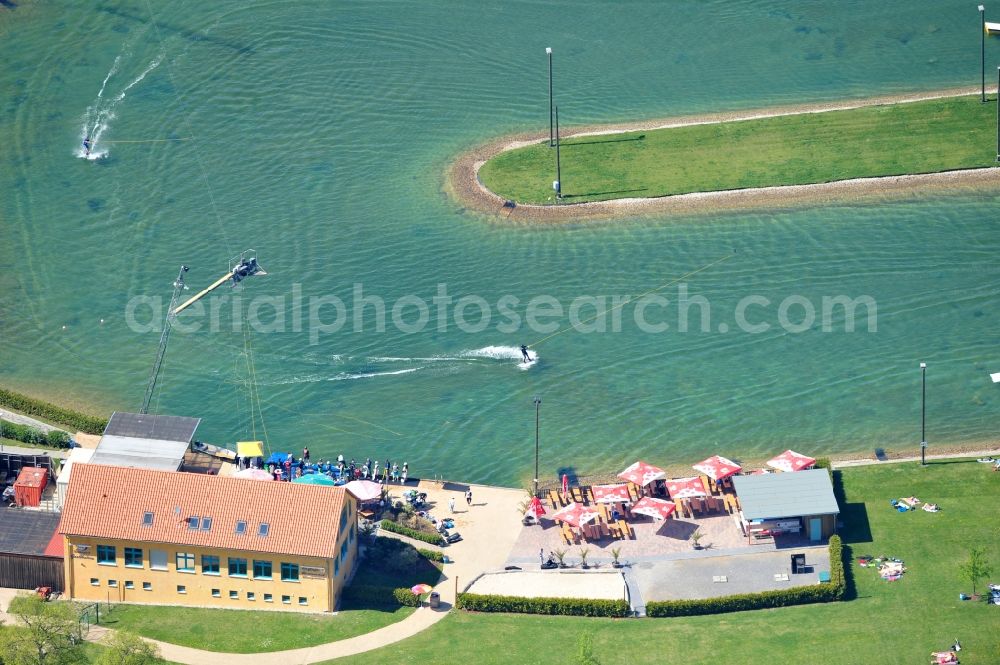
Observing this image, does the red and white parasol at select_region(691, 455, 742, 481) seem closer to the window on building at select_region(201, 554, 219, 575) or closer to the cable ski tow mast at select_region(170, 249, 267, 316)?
the window on building at select_region(201, 554, 219, 575)

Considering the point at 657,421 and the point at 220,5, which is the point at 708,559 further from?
the point at 220,5

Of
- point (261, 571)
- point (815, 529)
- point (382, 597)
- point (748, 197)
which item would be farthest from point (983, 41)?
point (261, 571)

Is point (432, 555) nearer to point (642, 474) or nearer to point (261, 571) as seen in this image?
point (261, 571)

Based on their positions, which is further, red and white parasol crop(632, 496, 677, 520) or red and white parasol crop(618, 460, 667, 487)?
red and white parasol crop(618, 460, 667, 487)

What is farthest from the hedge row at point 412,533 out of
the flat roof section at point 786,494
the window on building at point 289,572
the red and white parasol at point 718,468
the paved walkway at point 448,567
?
the flat roof section at point 786,494

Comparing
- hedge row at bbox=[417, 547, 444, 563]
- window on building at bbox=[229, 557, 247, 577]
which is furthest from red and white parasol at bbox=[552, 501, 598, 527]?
window on building at bbox=[229, 557, 247, 577]
